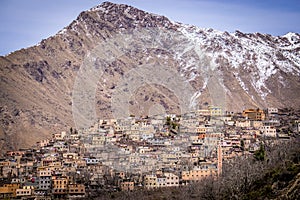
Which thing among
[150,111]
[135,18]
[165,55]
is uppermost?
[135,18]

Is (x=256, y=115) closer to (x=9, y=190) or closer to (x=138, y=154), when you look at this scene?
(x=138, y=154)

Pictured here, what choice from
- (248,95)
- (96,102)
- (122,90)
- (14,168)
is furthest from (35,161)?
(248,95)

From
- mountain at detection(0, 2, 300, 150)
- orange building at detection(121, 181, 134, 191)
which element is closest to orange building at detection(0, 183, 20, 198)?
orange building at detection(121, 181, 134, 191)

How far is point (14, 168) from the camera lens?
41.9 metres

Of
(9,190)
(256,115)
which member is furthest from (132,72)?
(9,190)

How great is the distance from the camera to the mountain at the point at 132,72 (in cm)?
8106

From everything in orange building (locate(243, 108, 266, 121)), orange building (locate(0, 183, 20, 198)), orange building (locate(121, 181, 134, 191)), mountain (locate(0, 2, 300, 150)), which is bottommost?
orange building (locate(0, 183, 20, 198))

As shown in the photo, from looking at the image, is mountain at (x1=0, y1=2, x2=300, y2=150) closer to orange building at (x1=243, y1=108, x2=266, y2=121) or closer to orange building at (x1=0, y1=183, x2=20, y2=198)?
orange building at (x1=243, y1=108, x2=266, y2=121)

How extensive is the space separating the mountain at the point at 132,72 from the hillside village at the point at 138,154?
1960 cm

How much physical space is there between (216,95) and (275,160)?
64874 mm

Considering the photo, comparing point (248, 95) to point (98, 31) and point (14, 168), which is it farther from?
point (14, 168)

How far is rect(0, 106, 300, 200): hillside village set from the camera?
36938 mm

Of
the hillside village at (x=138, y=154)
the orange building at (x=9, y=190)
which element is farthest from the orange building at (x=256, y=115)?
the orange building at (x=9, y=190)

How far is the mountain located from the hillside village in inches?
772
